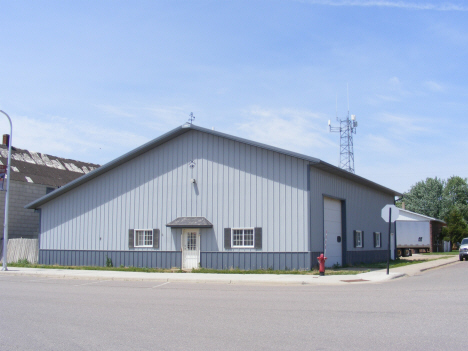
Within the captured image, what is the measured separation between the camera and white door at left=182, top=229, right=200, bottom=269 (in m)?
25.5

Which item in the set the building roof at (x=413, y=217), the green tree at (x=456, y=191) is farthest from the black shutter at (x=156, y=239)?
the green tree at (x=456, y=191)

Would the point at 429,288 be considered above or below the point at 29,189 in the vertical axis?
below

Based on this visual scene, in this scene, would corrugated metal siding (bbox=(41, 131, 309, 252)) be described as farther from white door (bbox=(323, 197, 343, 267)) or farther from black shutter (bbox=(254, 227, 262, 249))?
white door (bbox=(323, 197, 343, 267))

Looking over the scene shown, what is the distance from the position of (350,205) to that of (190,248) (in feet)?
31.9

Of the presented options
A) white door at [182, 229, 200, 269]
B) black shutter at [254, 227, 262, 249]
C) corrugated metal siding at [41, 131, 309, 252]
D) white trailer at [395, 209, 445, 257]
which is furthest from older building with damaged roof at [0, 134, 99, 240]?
white trailer at [395, 209, 445, 257]

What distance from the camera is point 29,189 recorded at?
36781 millimetres

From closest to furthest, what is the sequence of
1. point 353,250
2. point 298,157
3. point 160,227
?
point 298,157
point 160,227
point 353,250

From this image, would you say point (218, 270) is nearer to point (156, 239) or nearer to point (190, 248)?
point (190, 248)

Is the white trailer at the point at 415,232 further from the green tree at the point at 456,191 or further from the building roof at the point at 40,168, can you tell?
the building roof at the point at 40,168

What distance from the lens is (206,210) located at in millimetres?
25484

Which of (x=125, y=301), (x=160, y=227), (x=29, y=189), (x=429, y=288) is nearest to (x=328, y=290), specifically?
(x=429, y=288)

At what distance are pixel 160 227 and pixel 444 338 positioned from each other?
19.8 m

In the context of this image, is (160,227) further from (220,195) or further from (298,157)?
(298,157)

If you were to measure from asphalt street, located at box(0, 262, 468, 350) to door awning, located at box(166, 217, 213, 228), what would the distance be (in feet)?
28.8
